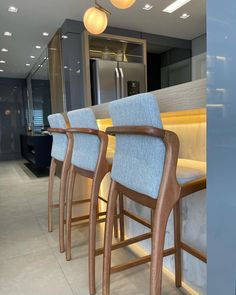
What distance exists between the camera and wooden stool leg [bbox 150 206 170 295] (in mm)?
862

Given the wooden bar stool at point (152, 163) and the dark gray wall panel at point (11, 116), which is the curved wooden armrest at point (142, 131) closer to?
the wooden bar stool at point (152, 163)

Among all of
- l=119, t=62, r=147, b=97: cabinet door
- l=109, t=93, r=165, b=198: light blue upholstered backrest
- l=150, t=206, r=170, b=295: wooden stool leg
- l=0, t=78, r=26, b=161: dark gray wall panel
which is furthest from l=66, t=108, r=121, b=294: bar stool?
l=0, t=78, r=26, b=161: dark gray wall panel

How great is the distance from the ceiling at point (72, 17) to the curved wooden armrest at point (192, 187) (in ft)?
11.0

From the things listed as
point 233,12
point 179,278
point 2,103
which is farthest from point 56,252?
point 2,103

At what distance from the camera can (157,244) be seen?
87 cm

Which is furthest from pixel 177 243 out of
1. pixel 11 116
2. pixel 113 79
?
pixel 11 116

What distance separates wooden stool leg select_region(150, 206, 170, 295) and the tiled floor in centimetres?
63

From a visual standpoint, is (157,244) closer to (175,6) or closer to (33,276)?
(33,276)

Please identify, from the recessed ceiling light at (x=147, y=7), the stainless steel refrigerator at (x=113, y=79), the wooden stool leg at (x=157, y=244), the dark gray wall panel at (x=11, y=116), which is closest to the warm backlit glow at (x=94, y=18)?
the recessed ceiling light at (x=147, y=7)

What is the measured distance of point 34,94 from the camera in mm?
7719

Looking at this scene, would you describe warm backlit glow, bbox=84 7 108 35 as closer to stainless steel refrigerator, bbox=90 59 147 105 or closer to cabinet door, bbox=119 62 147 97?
stainless steel refrigerator, bbox=90 59 147 105

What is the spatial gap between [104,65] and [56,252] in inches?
127

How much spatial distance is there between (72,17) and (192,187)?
3872 mm

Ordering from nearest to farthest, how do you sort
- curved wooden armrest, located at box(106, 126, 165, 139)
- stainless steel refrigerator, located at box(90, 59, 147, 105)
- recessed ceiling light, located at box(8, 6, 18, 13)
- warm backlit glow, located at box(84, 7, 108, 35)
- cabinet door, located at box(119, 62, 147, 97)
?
curved wooden armrest, located at box(106, 126, 165, 139) < warm backlit glow, located at box(84, 7, 108, 35) < recessed ceiling light, located at box(8, 6, 18, 13) < stainless steel refrigerator, located at box(90, 59, 147, 105) < cabinet door, located at box(119, 62, 147, 97)
